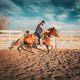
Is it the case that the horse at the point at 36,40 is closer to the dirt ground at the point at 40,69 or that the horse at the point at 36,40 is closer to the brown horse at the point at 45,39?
the brown horse at the point at 45,39

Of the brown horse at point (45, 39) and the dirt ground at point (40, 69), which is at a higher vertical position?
the brown horse at point (45, 39)

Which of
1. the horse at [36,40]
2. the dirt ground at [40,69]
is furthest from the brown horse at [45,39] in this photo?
the dirt ground at [40,69]

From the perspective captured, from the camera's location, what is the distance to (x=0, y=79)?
1.99m

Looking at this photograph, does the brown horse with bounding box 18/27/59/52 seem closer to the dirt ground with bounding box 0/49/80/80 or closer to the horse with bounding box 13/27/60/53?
the horse with bounding box 13/27/60/53

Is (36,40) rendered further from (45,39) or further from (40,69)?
(40,69)

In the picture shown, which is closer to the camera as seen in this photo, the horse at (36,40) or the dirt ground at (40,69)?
the dirt ground at (40,69)

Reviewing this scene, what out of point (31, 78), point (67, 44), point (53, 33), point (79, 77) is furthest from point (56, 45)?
point (31, 78)

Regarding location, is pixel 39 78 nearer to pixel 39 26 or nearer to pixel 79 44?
pixel 39 26

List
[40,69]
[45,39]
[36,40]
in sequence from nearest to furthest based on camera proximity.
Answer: [40,69], [36,40], [45,39]

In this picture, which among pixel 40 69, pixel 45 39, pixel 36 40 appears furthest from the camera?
pixel 45 39

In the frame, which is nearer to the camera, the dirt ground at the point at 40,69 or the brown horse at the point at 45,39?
the dirt ground at the point at 40,69

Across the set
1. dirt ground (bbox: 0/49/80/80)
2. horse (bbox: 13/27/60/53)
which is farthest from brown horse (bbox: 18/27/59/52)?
dirt ground (bbox: 0/49/80/80)

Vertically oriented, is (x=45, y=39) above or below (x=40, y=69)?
above

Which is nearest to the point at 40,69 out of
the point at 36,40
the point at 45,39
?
the point at 36,40
